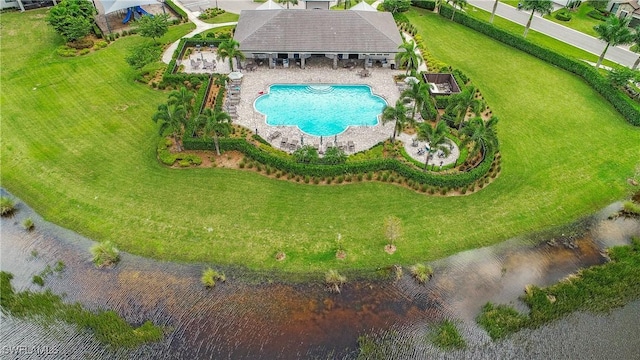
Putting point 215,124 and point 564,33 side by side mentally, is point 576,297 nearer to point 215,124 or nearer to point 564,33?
point 215,124

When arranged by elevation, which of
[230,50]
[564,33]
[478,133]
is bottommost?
[564,33]

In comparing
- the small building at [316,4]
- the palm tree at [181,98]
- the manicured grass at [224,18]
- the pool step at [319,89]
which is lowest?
the pool step at [319,89]

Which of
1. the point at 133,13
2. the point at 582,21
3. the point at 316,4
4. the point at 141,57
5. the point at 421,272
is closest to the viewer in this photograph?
the point at 421,272

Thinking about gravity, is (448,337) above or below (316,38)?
below

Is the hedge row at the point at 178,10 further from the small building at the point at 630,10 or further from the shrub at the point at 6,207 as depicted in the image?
the small building at the point at 630,10

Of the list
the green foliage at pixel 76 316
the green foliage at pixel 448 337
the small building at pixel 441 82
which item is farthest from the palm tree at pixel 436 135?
the green foliage at pixel 76 316

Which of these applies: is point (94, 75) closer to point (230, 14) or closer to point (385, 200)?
point (230, 14)

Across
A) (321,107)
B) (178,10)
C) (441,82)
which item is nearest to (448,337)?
(321,107)
